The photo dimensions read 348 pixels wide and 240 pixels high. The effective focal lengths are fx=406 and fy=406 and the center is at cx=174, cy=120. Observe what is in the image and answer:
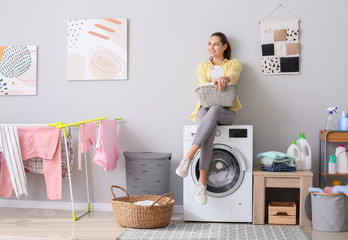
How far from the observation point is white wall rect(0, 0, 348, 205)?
3623mm

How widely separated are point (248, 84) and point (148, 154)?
3.63 ft

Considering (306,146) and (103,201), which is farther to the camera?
(103,201)

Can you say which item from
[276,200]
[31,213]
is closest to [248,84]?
[276,200]

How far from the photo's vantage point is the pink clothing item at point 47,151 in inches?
134

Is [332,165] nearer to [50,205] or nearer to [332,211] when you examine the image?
[332,211]

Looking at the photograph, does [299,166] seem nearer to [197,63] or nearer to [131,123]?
[197,63]

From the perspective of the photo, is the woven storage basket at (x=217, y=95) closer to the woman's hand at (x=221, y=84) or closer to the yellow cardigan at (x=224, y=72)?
the woman's hand at (x=221, y=84)

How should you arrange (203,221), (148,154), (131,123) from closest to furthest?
(203,221), (148,154), (131,123)

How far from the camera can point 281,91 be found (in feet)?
12.0

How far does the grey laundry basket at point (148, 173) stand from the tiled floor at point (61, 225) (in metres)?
0.31

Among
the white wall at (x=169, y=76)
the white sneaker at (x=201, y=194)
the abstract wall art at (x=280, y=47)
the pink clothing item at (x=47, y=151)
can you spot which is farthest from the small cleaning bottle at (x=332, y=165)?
the pink clothing item at (x=47, y=151)

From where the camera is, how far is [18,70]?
4047 mm

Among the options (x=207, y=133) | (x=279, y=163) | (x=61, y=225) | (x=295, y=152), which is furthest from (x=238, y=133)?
(x=61, y=225)

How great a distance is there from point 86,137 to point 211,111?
1.12 meters
